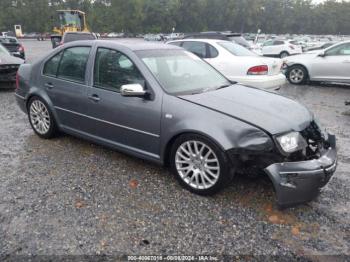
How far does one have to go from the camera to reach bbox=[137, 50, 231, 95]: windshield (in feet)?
12.8

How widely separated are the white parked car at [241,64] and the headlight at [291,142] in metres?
4.00

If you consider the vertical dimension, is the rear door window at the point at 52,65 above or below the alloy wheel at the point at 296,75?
above

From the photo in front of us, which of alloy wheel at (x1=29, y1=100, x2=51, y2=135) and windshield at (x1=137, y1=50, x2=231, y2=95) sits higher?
windshield at (x1=137, y1=50, x2=231, y2=95)

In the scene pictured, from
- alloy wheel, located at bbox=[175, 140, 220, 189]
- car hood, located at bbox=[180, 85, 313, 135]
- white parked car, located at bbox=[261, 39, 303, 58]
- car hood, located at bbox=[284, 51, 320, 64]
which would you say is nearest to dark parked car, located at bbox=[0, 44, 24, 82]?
car hood, located at bbox=[180, 85, 313, 135]

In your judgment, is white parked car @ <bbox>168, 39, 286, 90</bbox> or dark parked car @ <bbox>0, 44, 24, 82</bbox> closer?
white parked car @ <bbox>168, 39, 286, 90</bbox>

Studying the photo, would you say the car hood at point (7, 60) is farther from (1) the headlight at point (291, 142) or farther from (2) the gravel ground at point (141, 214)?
(1) the headlight at point (291, 142)

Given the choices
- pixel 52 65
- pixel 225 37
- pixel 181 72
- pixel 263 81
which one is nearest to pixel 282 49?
pixel 225 37

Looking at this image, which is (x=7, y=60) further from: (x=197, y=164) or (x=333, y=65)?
(x=333, y=65)

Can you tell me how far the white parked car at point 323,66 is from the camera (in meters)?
10.1

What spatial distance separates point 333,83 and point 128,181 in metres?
9.59

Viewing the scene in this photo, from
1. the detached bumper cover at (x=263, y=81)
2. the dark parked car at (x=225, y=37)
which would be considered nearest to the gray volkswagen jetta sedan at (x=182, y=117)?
the detached bumper cover at (x=263, y=81)

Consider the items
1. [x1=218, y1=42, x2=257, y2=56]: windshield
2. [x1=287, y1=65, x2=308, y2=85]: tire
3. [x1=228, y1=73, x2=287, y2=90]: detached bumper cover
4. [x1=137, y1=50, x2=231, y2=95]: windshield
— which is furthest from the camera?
[x1=287, y1=65, x2=308, y2=85]: tire

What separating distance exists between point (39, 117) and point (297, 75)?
8.88 meters

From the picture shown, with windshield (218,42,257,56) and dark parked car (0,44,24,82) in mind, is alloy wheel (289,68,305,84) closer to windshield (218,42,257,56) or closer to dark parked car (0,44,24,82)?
windshield (218,42,257,56)
